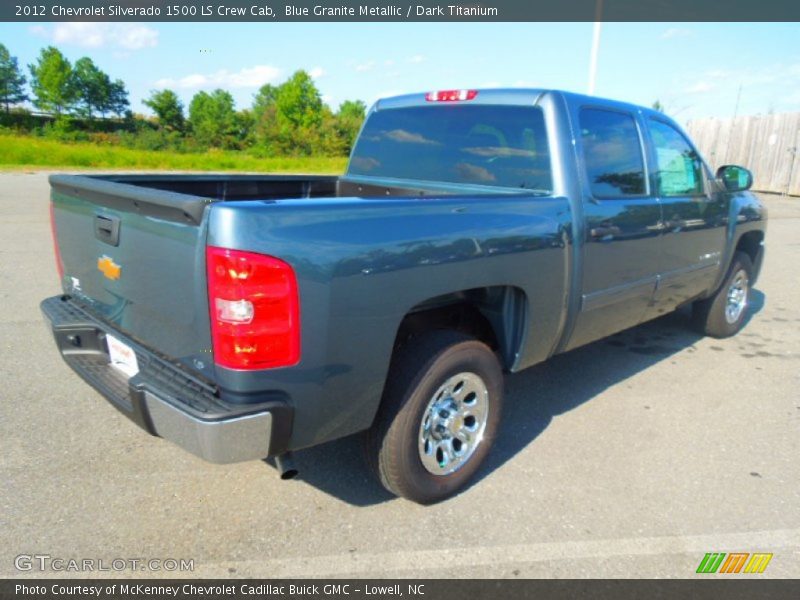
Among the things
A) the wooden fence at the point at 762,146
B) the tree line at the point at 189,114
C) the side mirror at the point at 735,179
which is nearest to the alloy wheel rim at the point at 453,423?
the side mirror at the point at 735,179

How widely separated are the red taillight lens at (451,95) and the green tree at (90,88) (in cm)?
7971

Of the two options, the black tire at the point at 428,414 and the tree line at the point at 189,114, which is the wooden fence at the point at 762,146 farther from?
the tree line at the point at 189,114

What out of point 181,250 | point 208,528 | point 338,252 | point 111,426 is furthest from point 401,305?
point 111,426

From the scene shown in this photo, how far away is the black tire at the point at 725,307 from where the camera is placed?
5207 millimetres

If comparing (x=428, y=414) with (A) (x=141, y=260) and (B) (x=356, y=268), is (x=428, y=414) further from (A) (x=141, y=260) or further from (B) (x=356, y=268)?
(A) (x=141, y=260)

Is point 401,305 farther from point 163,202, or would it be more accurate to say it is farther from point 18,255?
point 18,255

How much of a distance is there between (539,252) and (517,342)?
491 millimetres

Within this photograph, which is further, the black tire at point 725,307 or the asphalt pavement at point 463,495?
the black tire at point 725,307

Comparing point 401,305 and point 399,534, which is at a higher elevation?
point 401,305

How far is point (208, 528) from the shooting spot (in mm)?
2541

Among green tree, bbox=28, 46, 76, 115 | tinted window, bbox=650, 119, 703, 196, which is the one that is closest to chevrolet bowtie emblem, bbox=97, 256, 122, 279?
tinted window, bbox=650, 119, 703, 196

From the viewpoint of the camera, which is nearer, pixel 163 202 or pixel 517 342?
pixel 163 202

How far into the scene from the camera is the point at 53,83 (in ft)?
218

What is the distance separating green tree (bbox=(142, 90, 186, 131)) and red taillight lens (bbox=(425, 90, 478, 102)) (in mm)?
65662
